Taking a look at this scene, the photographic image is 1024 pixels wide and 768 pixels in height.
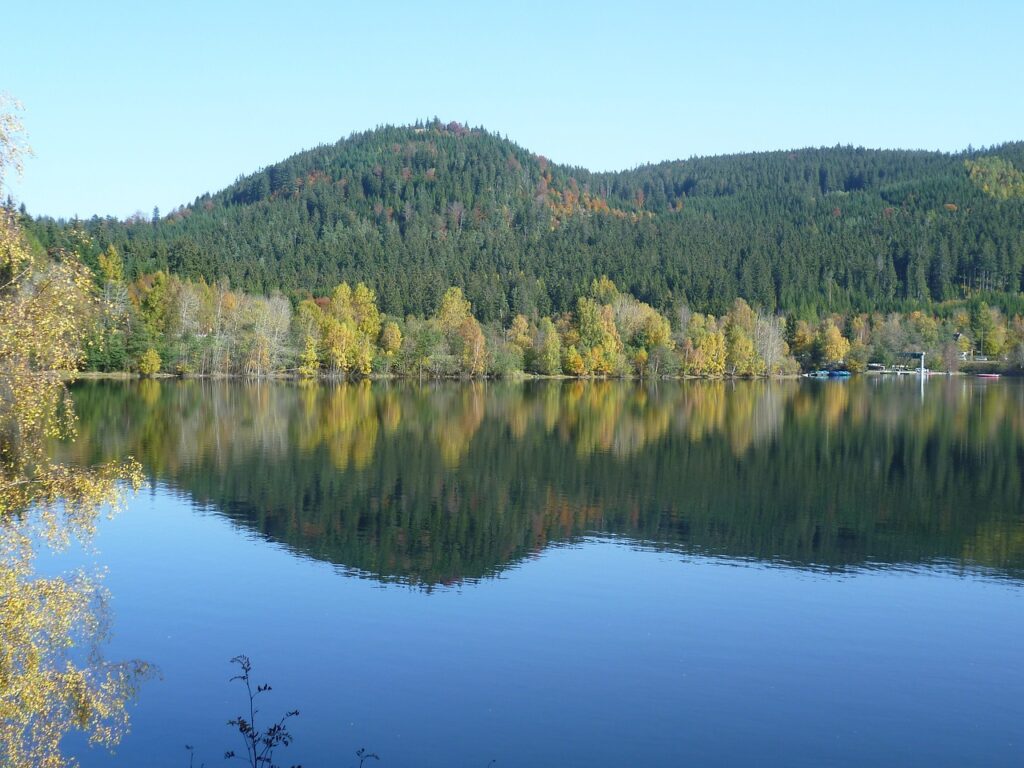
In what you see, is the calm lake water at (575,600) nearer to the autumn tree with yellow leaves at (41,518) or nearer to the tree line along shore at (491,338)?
the autumn tree with yellow leaves at (41,518)

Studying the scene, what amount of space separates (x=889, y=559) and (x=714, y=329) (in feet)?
395

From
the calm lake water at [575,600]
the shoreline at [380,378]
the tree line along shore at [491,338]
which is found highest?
the tree line along shore at [491,338]

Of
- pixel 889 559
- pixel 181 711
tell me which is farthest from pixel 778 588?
pixel 181 711

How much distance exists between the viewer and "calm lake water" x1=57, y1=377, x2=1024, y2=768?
48.2 feet

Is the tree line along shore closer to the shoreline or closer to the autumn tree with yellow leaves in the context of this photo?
the shoreline

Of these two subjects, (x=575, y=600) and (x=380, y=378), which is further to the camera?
(x=380, y=378)

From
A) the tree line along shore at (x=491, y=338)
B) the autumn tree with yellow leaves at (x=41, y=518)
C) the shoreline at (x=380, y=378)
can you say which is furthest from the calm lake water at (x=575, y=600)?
the tree line along shore at (x=491, y=338)

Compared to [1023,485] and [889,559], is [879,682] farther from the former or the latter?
[1023,485]

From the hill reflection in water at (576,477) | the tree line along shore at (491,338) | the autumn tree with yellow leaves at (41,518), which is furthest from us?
the tree line along shore at (491,338)

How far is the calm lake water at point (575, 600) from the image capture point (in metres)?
14.7

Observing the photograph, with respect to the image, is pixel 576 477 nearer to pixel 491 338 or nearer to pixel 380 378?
pixel 380 378

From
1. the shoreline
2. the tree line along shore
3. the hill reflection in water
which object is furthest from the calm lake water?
the tree line along shore

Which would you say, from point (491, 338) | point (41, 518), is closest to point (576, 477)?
point (41, 518)

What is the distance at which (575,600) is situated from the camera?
Answer: 2155 cm
